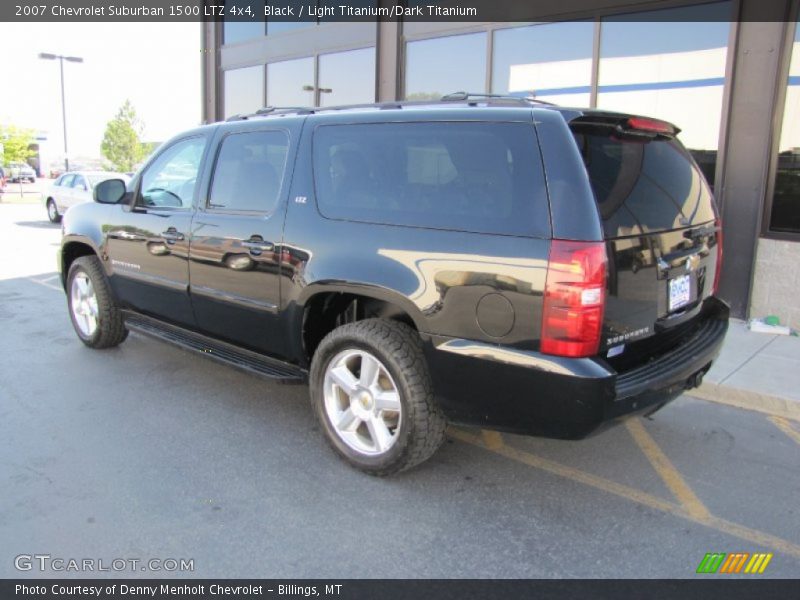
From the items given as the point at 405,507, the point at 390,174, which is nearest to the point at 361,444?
the point at 405,507

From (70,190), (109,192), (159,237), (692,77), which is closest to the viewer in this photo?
(159,237)

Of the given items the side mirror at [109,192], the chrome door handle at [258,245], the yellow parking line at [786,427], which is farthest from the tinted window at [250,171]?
the yellow parking line at [786,427]

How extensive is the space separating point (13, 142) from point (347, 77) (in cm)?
3664

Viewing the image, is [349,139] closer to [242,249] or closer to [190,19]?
[242,249]

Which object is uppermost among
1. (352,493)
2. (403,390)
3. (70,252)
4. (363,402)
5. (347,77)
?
(347,77)

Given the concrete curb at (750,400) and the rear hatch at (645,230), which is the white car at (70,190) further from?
the rear hatch at (645,230)

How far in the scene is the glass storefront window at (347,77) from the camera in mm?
10719

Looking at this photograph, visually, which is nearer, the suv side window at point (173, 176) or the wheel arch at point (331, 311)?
the wheel arch at point (331, 311)

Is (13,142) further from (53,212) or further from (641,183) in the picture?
(641,183)

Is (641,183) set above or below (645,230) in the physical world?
above

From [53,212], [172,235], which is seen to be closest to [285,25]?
[172,235]

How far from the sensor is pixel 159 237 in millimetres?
4656

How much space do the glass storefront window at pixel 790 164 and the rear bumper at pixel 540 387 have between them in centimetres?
440

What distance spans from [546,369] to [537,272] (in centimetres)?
42
